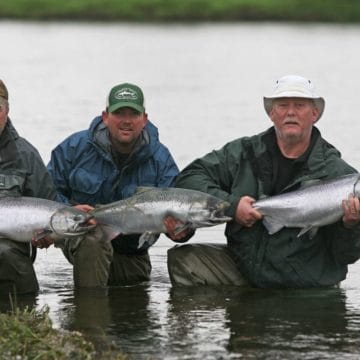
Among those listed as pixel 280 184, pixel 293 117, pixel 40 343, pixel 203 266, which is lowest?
pixel 40 343

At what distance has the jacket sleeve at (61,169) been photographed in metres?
8.12

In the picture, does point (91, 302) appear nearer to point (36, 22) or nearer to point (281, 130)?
point (281, 130)

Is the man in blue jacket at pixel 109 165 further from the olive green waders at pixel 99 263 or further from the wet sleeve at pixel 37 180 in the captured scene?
the wet sleeve at pixel 37 180

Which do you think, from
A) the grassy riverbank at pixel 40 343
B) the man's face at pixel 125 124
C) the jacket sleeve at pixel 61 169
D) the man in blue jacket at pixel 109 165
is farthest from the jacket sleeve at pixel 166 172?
the grassy riverbank at pixel 40 343

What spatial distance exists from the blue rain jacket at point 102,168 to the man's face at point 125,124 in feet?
0.32

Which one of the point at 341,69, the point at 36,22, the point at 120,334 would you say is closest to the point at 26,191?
the point at 120,334

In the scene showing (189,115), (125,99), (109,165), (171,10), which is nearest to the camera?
(125,99)

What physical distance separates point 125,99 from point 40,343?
7.06 feet

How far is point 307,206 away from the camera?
297 inches

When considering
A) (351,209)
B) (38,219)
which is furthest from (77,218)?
(351,209)

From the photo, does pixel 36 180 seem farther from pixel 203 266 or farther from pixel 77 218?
pixel 203 266

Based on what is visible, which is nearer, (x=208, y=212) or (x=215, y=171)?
(x=208, y=212)

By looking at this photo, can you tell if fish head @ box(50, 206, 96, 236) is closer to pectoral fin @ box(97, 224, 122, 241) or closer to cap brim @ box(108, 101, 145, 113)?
pectoral fin @ box(97, 224, 122, 241)

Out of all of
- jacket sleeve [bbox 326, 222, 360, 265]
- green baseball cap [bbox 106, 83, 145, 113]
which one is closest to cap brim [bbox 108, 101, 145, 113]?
green baseball cap [bbox 106, 83, 145, 113]
